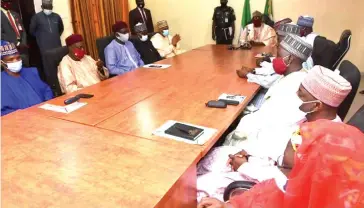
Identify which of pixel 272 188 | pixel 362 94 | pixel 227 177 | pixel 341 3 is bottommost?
pixel 362 94

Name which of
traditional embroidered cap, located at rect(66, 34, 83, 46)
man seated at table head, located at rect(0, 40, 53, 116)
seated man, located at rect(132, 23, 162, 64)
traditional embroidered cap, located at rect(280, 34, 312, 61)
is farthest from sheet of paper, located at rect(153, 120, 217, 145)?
seated man, located at rect(132, 23, 162, 64)

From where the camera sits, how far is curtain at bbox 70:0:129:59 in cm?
494

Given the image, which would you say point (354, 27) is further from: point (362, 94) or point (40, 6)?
point (40, 6)

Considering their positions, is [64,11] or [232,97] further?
[64,11]

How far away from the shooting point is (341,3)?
5000 millimetres

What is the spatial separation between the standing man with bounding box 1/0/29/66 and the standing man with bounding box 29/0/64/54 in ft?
0.72

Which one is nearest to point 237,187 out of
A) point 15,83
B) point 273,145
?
point 273,145

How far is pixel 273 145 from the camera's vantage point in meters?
1.57

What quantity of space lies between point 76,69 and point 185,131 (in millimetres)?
1851

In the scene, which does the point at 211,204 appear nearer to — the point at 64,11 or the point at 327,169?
the point at 327,169

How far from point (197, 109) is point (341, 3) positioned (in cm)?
449

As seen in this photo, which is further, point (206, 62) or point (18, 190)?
point (206, 62)

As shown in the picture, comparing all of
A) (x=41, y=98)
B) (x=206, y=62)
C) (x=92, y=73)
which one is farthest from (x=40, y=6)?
(x=206, y=62)

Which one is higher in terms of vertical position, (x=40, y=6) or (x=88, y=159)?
(x=40, y=6)
